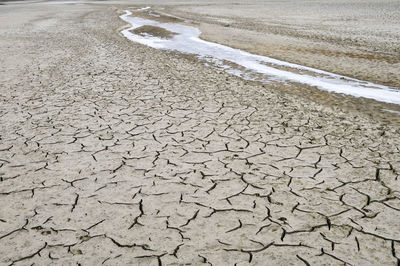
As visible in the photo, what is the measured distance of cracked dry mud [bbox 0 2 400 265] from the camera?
2.27 metres

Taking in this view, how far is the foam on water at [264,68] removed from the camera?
6.04 metres

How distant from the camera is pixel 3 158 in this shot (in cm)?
354

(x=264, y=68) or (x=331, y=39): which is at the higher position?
(x=331, y=39)

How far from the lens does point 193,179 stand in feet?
10.3

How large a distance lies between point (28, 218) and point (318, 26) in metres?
14.3

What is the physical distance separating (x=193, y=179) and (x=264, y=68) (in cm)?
528

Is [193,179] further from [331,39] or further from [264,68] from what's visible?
[331,39]

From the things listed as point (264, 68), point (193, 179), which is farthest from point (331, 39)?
point (193, 179)

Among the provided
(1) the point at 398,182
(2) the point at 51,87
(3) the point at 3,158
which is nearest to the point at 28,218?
(3) the point at 3,158

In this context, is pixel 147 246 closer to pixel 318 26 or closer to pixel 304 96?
pixel 304 96

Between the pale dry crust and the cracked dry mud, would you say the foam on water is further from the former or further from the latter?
the cracked dry mud

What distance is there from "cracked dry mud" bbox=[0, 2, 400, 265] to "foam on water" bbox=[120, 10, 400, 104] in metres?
1.24

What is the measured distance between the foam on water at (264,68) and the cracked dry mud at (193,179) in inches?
48.7

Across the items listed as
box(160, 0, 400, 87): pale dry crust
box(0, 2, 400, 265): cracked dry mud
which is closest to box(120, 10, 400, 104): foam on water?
box(160, 0, 400, 87): pale dry crust
